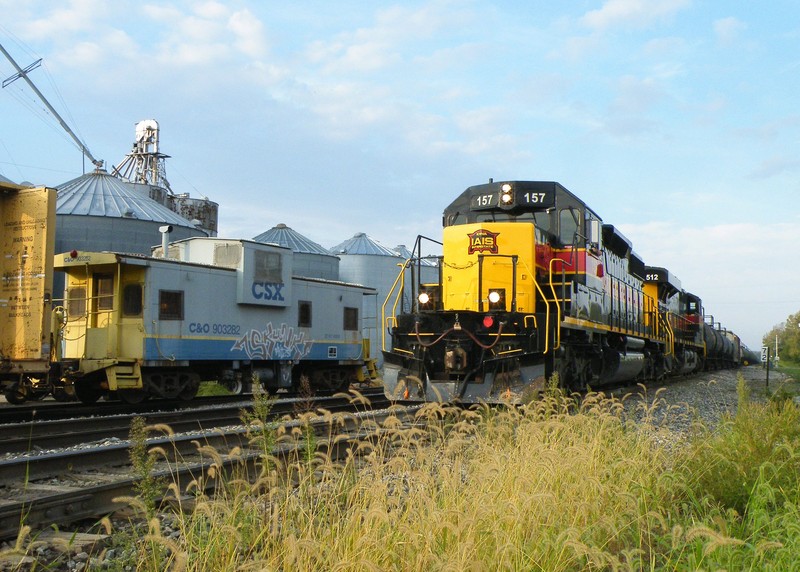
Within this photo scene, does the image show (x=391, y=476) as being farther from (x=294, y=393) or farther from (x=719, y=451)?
(x=294, y=393)

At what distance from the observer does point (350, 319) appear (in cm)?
1862

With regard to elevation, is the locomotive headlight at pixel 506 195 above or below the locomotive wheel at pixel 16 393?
above

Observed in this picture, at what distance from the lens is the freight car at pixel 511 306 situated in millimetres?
9828

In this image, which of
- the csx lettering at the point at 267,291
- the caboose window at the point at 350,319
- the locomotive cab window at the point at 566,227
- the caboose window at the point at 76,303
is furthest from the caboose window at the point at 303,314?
the locomotive cab window at the point at 566,227

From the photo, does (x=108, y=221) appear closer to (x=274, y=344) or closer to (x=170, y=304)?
(x=274, y=344)

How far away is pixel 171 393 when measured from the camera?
14078mm

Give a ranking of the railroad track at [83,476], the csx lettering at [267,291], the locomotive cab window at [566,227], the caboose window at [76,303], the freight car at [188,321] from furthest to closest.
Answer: the csx lettering at [267,291] → the caboose window at [76,303] → the freight car at [188,321] → the locomotive cab window at [566,227] → the railroad track at [83,476]

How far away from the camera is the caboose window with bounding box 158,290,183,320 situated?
13914mm

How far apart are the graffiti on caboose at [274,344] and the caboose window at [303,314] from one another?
27cm

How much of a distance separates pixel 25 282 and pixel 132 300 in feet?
8.34

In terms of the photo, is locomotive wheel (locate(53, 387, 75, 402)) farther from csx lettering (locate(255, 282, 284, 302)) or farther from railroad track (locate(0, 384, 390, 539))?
railroad track (locate(0, 384, 390, 539))

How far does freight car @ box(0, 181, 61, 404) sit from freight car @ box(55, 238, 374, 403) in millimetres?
1159

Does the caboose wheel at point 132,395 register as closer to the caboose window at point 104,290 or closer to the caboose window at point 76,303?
the caboose window at point 104,290

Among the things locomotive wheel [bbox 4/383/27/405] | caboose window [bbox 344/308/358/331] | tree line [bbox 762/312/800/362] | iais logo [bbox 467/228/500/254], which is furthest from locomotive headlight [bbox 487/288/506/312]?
tree line [bbox 762/312/800/362]
